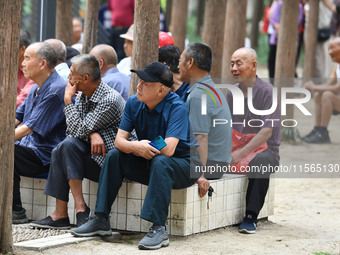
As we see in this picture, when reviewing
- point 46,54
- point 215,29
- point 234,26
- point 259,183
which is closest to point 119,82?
point 46,54

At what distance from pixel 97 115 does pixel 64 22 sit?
→ 12.5 ft

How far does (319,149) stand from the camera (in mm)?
11047

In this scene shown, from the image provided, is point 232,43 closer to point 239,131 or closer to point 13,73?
point 239,131

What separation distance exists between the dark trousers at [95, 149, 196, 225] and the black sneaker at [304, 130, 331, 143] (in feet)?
19.8

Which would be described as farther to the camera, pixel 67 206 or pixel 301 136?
pixel 301 136

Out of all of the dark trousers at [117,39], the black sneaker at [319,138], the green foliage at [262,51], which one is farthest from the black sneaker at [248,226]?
the green foliage at [262,51]

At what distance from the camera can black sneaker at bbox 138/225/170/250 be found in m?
5.43

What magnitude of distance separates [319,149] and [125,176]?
233 inches

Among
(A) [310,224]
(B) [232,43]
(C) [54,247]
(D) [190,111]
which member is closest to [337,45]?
(B) [232,43]

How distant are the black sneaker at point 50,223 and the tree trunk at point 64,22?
3814 mm

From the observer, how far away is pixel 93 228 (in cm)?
564

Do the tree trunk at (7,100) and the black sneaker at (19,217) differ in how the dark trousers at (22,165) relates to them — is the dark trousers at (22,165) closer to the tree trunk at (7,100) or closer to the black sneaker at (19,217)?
the black sneaker at (19,217)

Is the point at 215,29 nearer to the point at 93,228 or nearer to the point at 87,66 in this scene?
the point at 87,66

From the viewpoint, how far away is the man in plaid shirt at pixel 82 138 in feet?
19.3
